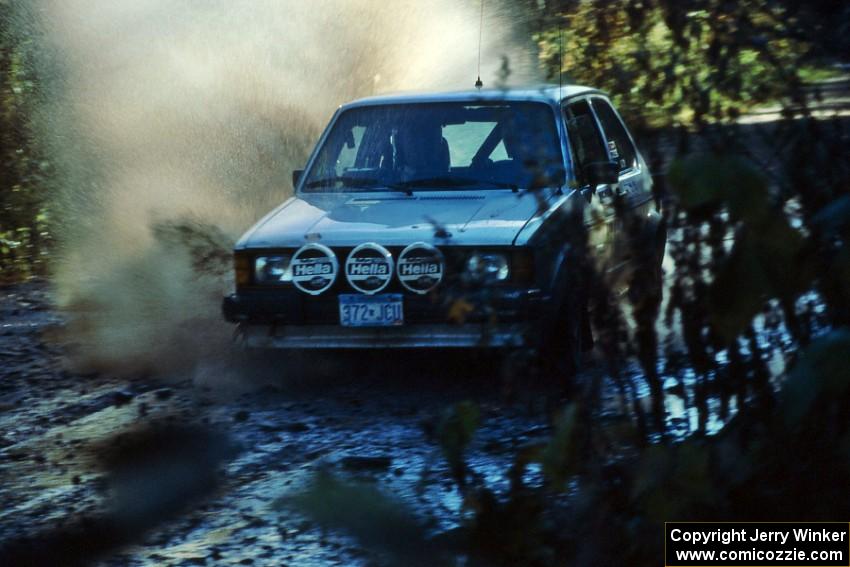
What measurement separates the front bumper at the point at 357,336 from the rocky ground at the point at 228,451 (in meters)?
0.30

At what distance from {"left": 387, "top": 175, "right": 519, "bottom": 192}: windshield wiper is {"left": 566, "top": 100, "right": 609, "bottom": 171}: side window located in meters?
0.53

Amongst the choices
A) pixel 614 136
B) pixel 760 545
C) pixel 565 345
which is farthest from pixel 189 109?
pixel 760 545

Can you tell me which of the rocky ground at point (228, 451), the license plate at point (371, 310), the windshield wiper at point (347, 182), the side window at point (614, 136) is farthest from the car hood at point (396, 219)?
the side window at point (614, 136)

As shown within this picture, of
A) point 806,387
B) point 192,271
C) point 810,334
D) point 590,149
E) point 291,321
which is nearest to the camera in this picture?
point 806,387

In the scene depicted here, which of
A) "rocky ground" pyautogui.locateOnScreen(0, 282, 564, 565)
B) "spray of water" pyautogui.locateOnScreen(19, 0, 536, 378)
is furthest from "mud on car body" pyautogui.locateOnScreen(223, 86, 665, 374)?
"spray of water" pyautogui.locateOnScreen(19, 0, 536, 378)

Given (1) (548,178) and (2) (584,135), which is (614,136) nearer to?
(2) (584,135)

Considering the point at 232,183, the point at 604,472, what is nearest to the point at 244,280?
the point at 604,472

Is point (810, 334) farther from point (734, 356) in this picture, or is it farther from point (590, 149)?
point (590, 149)

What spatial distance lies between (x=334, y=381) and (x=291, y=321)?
602 mm

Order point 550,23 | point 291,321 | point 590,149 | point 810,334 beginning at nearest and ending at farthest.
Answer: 1. point 810,334
2. point 550,23
3. point 291,321
4. point 590,149

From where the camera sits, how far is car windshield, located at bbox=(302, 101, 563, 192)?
305 inches

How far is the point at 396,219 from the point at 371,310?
58 centimetres

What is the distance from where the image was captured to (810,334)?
10.7 feet

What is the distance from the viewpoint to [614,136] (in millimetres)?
8844
